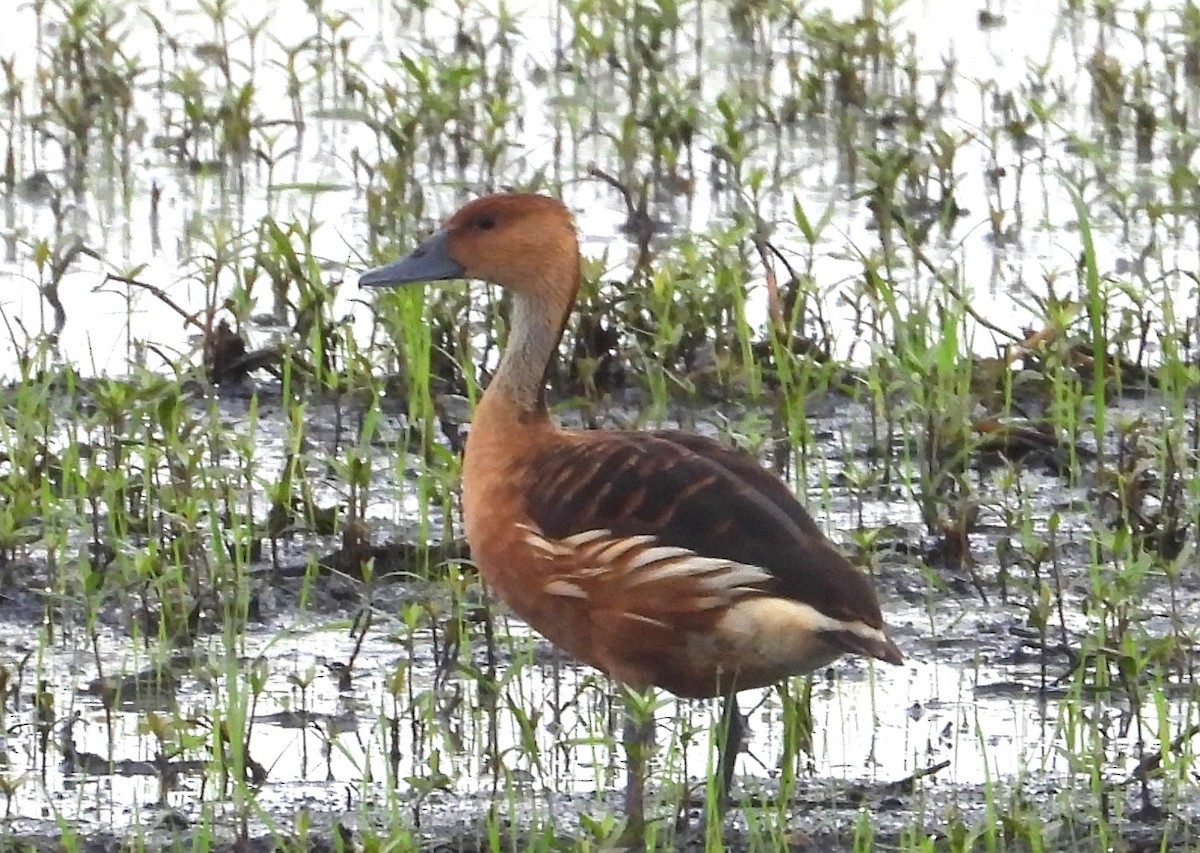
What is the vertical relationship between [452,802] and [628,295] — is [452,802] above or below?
below

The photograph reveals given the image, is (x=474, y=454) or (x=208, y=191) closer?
(x=474, y=454)

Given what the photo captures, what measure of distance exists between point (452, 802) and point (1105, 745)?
48.3 inches

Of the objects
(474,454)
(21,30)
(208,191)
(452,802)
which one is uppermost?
(21,30)

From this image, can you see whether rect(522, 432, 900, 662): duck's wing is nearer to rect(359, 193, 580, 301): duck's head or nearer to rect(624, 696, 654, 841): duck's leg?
rect(624, 696, 654, 841): duck's leg

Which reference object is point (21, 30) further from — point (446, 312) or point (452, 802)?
point (452, 802)

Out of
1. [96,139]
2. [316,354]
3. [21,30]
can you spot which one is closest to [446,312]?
[316,354]

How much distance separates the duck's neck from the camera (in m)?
5.29

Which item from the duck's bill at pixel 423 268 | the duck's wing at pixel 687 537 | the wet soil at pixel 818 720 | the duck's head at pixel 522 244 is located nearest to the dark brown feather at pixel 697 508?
the duck's wing at pixel 687 537

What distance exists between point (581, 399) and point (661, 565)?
4.99 feet

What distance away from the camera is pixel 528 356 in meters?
5.41

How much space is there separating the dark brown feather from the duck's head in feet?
1.83

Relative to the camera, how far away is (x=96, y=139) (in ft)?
30.3

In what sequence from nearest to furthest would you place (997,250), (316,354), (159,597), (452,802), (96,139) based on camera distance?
(452,802) < (159,597) < (316,354) < (997,250) < (96,139)

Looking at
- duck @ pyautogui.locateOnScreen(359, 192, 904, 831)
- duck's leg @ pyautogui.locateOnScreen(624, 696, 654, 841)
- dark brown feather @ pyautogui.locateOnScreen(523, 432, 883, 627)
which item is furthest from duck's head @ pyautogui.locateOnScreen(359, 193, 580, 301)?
duck's leg @ pyautogui.locateOnScreen(624, 696, 654, 841)
